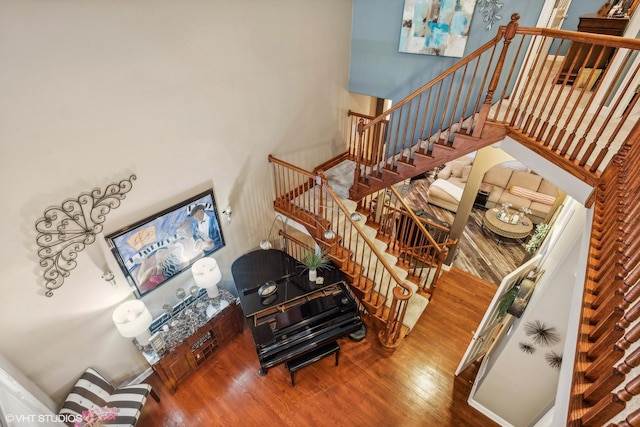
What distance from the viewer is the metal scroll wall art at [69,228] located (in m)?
2.61

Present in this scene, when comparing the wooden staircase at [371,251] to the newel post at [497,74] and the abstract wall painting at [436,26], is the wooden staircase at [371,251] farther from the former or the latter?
the abstract wall painting at [436,26]

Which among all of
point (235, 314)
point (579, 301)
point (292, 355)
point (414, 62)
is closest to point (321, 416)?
point (292, 355)

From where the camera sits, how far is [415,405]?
375cm

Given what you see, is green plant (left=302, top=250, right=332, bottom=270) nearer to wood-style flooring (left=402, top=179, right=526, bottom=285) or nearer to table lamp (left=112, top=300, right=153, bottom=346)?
table lamp (left=112, top=300, right=153, bottom=346)

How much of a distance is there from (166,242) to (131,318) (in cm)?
92

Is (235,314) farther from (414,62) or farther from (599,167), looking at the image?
(414,62)

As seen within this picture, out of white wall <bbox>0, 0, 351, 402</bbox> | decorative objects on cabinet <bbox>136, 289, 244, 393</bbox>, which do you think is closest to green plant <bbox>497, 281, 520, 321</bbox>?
decorative objects on cabinet <bbox>136, 289, 244, 393</bbox>

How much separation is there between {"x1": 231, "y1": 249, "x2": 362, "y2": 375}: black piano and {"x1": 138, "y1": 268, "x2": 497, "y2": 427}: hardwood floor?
421 millimetres

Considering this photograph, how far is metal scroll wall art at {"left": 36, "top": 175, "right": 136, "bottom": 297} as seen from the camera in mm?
2611

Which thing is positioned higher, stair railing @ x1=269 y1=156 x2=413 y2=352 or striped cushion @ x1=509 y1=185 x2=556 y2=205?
stair railing @ x1=269 y1=156 x2=413 y2=352

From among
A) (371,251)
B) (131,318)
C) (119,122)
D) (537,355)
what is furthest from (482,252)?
(119,122)

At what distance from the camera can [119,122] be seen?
279cm

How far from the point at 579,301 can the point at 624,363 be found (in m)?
0.71

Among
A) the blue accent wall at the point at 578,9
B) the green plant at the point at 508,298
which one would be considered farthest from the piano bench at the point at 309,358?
the blue accent wall at the point at 578,9
